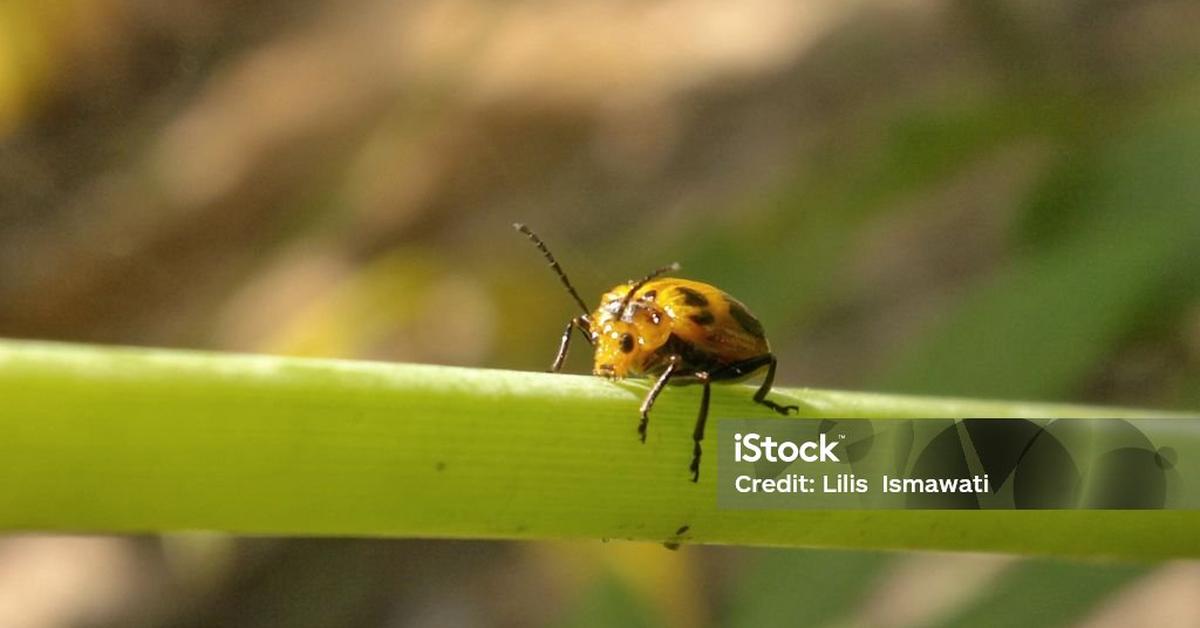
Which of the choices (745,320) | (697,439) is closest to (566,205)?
(745,320)

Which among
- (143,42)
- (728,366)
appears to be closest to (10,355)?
(728,366)

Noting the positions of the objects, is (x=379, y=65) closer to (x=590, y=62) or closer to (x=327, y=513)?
(x=590, y=62)

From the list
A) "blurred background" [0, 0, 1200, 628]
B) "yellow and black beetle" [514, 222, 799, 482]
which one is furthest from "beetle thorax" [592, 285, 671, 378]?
"blurred background" [0, 0, 1200, 628]

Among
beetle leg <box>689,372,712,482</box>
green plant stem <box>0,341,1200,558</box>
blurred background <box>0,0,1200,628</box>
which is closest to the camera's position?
green plant stem <box>0,341,1200,558</box>

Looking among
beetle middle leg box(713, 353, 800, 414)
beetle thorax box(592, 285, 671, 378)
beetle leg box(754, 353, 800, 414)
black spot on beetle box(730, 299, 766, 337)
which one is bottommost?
beetle leg box(754, 353, 800, 414)

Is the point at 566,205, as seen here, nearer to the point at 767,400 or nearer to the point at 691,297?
the point at 691,297

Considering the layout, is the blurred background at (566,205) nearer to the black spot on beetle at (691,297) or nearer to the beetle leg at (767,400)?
the black spot on beetle at (691,297)

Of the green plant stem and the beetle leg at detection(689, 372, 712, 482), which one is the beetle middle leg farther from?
the green plant stem
